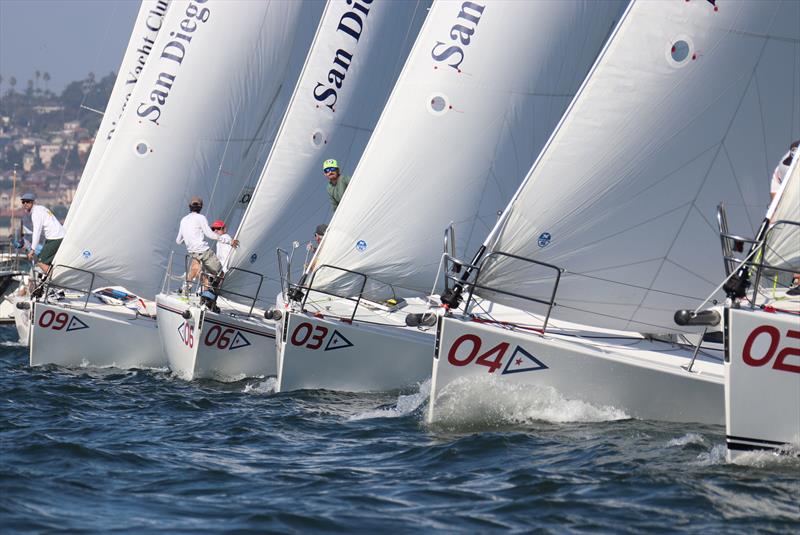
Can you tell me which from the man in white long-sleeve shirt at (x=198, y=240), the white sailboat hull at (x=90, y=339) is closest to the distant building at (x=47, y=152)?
the white sailboat hull at (x=90, y=339)

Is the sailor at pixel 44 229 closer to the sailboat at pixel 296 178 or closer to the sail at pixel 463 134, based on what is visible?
the sailboat at pixel 296 178

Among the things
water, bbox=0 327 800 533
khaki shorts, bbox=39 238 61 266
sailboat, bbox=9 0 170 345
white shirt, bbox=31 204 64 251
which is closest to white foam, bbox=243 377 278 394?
water, bbox=0 327 800 533

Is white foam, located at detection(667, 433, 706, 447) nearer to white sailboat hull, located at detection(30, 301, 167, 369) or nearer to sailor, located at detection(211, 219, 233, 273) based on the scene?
sailor, located at detection(211, 219, 233, 273)

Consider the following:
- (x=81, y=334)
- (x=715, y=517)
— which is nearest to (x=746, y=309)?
(x=715, y=517)

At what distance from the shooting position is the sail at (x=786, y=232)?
8.28 metres

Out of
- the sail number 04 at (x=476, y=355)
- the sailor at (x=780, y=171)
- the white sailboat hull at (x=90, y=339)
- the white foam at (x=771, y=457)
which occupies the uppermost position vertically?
the sailor at (x=780, y=171)

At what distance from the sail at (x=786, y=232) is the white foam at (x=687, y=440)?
1.28m

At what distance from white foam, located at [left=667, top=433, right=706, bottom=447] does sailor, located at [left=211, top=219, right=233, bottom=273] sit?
6.27m

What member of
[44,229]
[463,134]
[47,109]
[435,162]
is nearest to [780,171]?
[463,134]

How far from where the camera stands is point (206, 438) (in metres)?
9.59

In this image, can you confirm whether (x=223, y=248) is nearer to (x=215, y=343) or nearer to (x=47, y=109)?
(x=215, y=343)

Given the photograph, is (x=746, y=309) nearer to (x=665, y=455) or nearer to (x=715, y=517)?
(x=665, y=455)

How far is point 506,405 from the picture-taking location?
9.50 m

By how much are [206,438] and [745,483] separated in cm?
397
